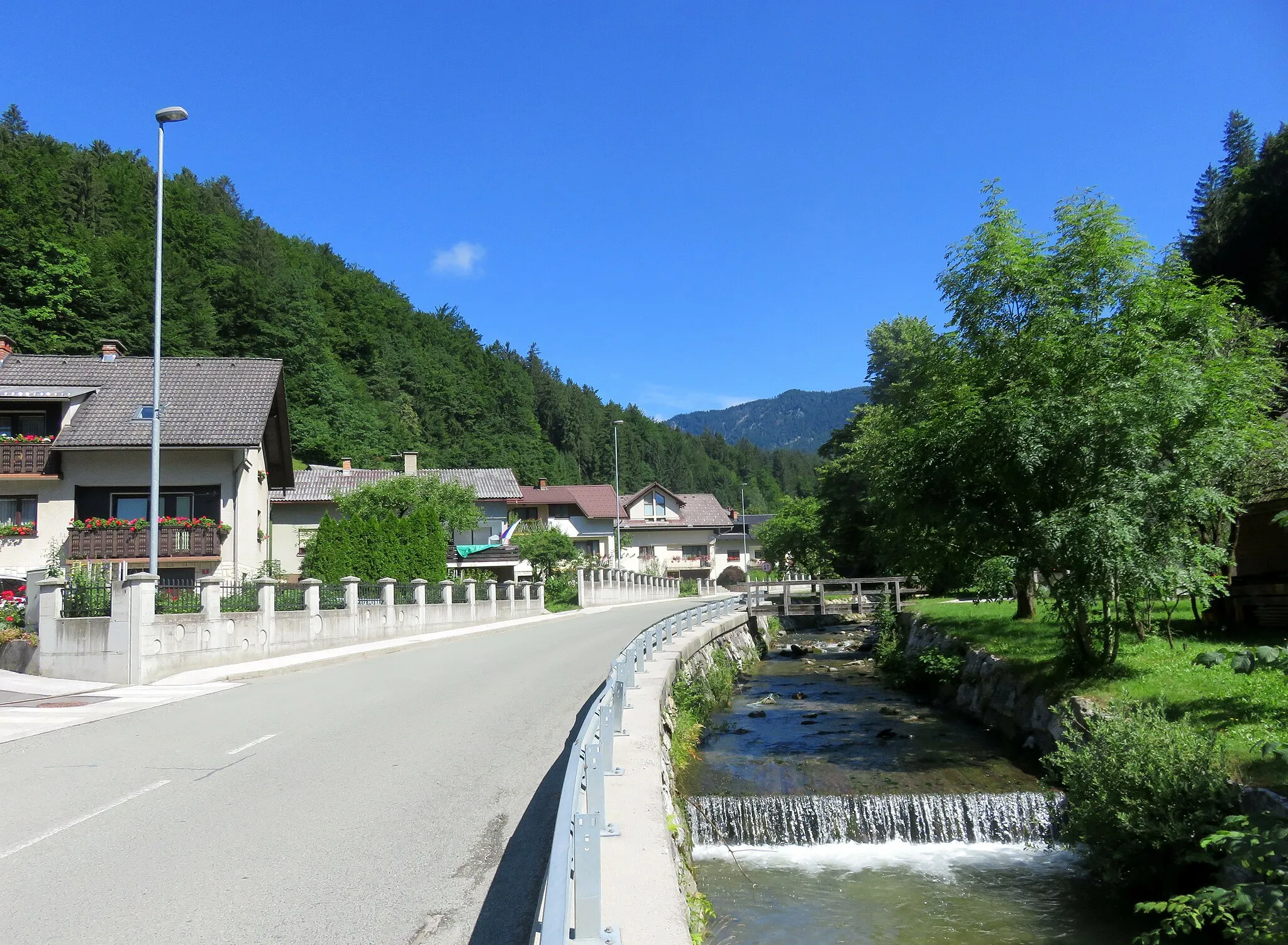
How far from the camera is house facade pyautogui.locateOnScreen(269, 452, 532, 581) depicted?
2137 inches

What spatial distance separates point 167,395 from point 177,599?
17.3 meters

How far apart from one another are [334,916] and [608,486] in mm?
80030

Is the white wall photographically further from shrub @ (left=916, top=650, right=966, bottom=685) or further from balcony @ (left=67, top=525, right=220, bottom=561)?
shrub @ (left=916, top=650, right=966, bottom=685)

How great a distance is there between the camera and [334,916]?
5.18 metres

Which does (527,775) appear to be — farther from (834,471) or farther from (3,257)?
(3,257)

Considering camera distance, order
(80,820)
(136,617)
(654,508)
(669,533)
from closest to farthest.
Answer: (80,820), (136,617), (669,533), (654,508)

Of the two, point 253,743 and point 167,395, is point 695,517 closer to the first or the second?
point 167,395

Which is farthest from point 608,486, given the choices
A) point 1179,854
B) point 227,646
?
point 1179,854

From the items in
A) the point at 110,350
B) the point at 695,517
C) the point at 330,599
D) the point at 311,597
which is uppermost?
the point at 110,350

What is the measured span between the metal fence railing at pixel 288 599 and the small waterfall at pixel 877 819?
14051mm

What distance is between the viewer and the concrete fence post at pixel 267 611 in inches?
817

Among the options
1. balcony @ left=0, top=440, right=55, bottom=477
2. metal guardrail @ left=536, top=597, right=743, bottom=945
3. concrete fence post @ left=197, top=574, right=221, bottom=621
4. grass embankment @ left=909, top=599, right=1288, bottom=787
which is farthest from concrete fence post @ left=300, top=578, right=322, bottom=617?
grass embankment @ left=909, top=599, right=1288, bottom=787

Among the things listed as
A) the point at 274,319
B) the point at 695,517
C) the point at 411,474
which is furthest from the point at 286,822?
the point at 695,517

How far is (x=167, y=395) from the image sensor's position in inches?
1300
